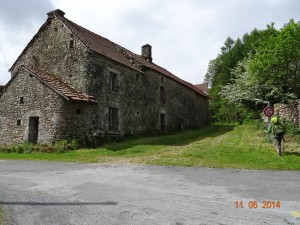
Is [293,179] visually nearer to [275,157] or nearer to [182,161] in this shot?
[275,157]

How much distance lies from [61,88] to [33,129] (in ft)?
10.4

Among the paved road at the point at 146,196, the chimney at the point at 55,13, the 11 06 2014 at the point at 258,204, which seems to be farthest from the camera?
the chimney at the point at 55,13

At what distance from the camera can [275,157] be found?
1150 cm

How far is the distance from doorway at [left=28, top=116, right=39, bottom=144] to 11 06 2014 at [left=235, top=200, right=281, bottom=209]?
14340 millimetres

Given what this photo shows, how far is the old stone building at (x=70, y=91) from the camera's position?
16.4 m

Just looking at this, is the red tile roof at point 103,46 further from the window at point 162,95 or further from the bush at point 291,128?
the bush at point 291,128

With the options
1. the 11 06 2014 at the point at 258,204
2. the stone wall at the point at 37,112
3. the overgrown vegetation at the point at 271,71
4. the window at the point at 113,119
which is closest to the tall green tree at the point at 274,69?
the overgrown vegetation at the point at 271,71

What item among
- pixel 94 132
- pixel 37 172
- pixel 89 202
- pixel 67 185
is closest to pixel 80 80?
pixel 94 132

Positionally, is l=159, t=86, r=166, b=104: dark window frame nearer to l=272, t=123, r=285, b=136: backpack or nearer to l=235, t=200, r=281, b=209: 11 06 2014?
l=272, t=123, r=285, b=136: backpack

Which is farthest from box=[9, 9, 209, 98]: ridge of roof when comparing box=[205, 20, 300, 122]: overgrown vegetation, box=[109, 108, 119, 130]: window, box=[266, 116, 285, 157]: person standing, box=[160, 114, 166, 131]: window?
box=[266, 116, 285, 157]: person standing

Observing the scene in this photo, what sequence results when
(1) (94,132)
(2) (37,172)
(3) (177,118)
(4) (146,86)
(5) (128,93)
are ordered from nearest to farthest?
1. (2) (37,172)
2. (1) (94,132)
3. (5) (128,93)
4. (4) (146,86)
5. (3) (177,118)

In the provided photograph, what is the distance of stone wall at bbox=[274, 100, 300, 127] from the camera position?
16.9m

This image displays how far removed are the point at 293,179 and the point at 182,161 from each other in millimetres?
4308

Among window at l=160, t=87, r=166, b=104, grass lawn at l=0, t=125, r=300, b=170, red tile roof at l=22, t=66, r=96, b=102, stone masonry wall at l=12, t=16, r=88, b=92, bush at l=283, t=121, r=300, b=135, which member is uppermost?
stone masonry wall at l=12, t=16, r=88, b=92
